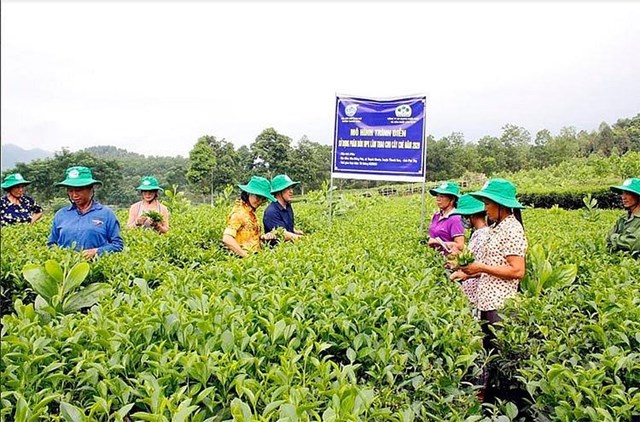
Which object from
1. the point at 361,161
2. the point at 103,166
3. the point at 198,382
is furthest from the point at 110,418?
the point at 103,166

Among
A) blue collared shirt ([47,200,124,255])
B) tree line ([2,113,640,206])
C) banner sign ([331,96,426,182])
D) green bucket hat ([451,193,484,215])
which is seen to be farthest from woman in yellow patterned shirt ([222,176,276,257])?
tree line ([2,113,640,206])

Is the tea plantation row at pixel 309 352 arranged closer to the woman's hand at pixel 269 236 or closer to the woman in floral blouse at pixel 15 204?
the woman's hand at pixel 269 236

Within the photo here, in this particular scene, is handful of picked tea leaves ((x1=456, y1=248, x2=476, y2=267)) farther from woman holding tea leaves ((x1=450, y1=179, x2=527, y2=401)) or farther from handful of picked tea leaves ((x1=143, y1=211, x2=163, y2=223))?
handful of picked tea leaves ((x1=143, y1=211, x2=163, y2=223))

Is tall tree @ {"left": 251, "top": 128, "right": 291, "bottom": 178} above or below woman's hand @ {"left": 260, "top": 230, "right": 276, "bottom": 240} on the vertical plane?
above

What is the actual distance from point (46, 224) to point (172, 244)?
2059 mm

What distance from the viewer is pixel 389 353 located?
191 cm

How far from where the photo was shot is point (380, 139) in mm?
6785

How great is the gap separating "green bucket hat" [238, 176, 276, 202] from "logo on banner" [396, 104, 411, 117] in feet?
8.57

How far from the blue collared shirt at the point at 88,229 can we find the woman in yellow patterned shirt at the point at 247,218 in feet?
2.81

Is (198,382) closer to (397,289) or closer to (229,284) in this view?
(229,284)

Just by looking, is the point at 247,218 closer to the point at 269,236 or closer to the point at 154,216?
the point at 269,236

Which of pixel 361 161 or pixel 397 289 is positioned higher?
pixel 361 161

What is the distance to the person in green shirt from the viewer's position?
414cm

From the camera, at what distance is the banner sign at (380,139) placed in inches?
259
